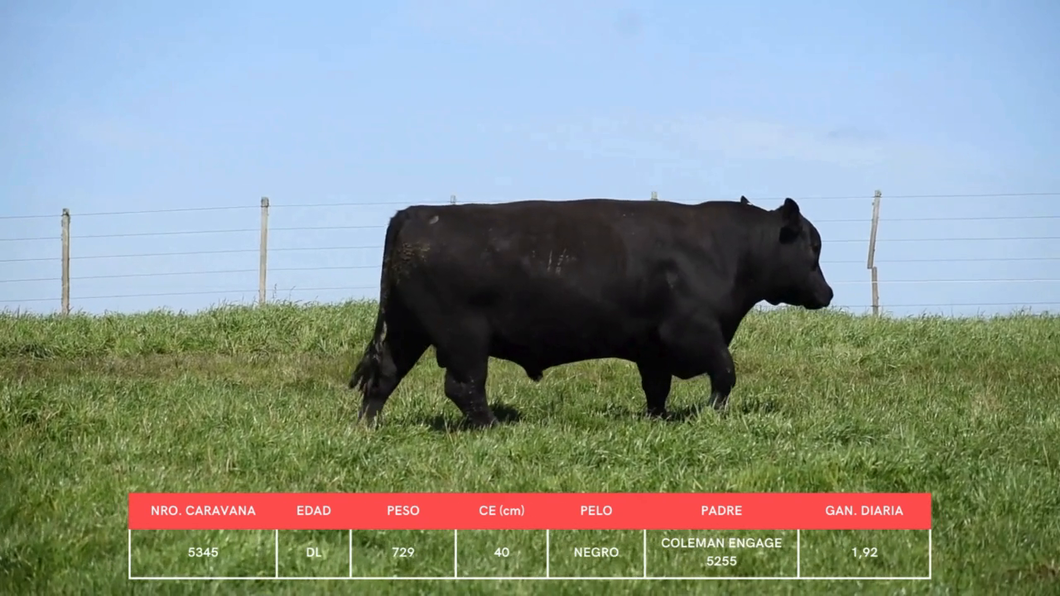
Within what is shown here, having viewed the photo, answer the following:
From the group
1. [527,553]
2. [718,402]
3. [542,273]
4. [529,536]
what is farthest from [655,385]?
[527,553]

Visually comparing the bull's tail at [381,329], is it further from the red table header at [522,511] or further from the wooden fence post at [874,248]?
the wooden fence post at [874,248]

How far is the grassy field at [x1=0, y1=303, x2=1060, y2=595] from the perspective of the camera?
Result: 5391mm

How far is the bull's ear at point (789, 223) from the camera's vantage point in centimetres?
940

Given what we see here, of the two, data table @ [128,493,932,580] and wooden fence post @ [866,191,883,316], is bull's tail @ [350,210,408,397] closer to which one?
data table @ [128,493,932,580]

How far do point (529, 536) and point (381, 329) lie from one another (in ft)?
10.8

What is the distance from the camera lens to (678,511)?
6172 mm

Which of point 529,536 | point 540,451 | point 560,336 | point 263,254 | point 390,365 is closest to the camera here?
point 529,536

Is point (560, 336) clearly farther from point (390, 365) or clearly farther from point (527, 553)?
point (527, 553)

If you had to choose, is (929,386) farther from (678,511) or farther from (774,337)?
(678,511)

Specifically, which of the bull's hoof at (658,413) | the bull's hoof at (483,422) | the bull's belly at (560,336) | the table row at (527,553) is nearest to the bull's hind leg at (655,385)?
the bull's hoof at (658,413)

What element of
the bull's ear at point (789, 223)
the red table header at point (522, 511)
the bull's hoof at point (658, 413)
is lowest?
the red table header at point (522, 511)

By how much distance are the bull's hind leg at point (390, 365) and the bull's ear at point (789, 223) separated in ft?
9.19

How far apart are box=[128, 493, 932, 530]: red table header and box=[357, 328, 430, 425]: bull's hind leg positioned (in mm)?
2423

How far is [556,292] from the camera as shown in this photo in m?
8.37
